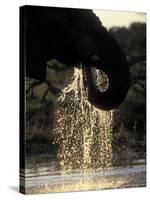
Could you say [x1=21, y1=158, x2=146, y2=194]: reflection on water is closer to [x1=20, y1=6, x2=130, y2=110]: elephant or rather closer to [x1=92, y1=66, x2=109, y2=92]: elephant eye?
[x1=20, y1=6, x2=130, y2=110]: elephant

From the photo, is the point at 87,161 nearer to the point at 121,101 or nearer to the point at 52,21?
the point at 121,101

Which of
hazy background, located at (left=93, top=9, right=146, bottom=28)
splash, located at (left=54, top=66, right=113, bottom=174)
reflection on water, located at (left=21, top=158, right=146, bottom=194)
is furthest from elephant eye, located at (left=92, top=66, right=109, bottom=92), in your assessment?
reflection on water, located at (left=21, top=158, right=146, bottom=194)

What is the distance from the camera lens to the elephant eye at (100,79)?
6.59 m

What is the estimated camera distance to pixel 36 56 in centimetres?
625

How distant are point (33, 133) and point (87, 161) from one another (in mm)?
610

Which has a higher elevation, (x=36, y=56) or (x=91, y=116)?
(x=36, y=56)

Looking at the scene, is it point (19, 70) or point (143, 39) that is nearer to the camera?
point (19, 70)

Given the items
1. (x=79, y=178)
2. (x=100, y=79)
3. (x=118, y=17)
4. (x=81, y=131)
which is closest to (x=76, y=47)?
(x=100, y=79)

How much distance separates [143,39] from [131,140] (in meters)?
0.95

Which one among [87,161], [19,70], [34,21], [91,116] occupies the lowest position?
[87,161]

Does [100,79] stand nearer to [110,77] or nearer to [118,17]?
[110,77]

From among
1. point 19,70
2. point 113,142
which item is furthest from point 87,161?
point 19,70

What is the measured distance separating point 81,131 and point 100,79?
1.66 feet

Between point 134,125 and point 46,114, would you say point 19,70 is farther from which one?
point 134,125
